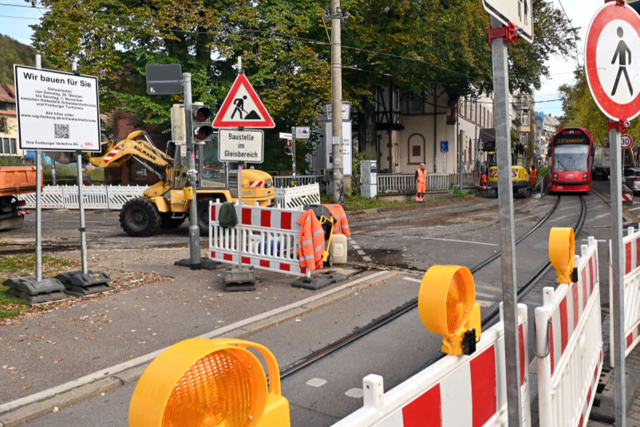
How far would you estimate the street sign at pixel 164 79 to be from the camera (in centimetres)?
980

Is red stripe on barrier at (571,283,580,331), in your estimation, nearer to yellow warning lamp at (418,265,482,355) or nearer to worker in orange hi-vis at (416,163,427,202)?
yellow warning lamp at (418,265,482,355)

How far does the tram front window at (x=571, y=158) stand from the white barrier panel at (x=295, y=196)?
15.0 meters

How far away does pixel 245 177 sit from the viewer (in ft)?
50.2

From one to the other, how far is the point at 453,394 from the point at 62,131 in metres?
7.01

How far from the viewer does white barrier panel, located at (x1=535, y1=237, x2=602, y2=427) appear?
2789mm

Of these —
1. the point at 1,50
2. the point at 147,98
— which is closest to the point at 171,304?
the point at 147,98

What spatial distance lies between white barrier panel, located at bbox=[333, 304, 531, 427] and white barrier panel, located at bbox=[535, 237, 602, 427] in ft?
0.33

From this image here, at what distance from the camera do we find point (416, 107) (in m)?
42.7

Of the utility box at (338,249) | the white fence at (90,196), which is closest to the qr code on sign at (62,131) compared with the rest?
the utility box at (338,249)

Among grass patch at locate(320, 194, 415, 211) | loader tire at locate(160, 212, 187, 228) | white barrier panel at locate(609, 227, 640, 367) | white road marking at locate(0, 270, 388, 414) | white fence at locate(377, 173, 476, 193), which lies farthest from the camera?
white fence at locate(377, 173, 476, 193)

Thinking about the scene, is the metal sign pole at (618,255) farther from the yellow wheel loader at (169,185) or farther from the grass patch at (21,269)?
the yellow wheel loader at (169,185)

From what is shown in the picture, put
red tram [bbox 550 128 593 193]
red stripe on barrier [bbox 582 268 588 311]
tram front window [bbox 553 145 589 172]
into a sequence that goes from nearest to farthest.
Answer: red stripe on barrier [bbox 582 268 588 311]
red tram [bbox 550 128 593 193]
tram front window [bbox 553 145 589 172]

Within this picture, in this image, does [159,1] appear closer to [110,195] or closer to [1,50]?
[110,195]

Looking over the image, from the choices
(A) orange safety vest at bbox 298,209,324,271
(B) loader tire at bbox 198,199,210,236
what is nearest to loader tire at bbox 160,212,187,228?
(B) loader tire at bbox 198,199,210,236
